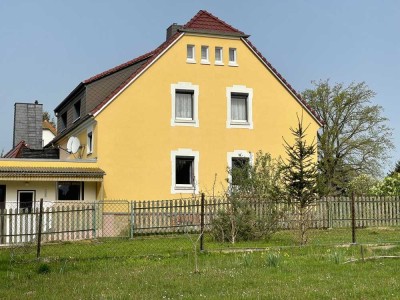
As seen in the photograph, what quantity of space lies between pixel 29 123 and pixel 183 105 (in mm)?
17860

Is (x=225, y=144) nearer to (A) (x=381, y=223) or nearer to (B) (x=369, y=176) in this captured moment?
(A) (x=381, y=223)

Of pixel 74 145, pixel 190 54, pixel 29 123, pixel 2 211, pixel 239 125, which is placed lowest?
pixel 2 211

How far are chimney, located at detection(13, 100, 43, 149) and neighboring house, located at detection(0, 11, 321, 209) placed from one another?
1173 cm

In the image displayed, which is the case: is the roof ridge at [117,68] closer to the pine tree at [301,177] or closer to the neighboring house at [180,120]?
the neighboring house at [180,120]

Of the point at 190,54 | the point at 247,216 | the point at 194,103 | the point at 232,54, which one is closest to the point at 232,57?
the point at 232,54

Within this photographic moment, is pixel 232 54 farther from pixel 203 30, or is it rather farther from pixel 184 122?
pixel 184 122

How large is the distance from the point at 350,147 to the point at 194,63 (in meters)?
25.6

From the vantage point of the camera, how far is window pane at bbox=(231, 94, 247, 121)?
28.3 meters

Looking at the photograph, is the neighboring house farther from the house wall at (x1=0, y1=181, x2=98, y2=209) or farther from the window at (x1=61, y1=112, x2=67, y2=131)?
the window at (x1=61, y1=112, x2=67, y2=131)

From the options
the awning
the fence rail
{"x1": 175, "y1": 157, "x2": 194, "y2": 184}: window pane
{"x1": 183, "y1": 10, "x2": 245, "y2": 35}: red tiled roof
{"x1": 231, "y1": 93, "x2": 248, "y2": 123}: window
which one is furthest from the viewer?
{"x1": 231, "y1": 93, "x2": 248, "y2": 123}: window

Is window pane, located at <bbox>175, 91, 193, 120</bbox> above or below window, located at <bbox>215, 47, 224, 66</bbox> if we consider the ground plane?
below

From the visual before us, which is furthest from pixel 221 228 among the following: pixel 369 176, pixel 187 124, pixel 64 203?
pixel 369 176

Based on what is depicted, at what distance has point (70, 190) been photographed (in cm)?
2562

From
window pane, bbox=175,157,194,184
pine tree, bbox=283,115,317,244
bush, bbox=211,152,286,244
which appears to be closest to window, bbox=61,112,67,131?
window pane, bbox=175,157,194,184
